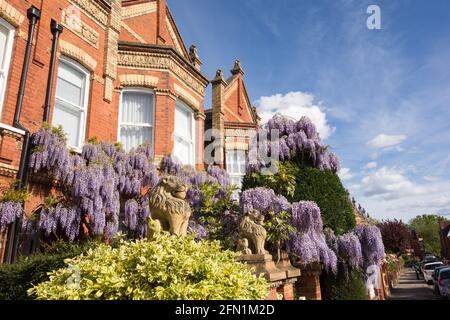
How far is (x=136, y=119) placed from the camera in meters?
11.3

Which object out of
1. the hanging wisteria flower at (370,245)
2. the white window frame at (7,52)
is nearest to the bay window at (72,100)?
the white window frame at (7,52)

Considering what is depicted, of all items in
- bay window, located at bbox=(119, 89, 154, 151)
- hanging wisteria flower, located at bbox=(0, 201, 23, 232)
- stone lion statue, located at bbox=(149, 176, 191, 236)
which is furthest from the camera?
bay window, located at bbox=(119, 89, 154, 151)

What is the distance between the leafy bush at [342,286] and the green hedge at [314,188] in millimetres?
1238

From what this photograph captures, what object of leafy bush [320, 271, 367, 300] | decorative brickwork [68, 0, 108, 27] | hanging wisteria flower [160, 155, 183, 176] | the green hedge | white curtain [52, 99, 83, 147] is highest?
decorative brickwork [68, 0, 108, 27]

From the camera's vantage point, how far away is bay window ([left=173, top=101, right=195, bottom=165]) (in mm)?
12430

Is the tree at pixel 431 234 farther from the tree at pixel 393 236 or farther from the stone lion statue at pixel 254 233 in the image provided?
the stone lion statue at pixel 254 233

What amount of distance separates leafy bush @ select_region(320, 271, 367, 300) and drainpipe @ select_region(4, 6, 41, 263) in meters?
7.88

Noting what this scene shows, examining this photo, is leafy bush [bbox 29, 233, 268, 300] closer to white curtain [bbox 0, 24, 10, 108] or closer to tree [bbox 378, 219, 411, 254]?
white curtain [bbox 0, 24, 10, 108]

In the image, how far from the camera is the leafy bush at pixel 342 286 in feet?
29.7

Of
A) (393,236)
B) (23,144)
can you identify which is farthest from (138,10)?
(393,236)

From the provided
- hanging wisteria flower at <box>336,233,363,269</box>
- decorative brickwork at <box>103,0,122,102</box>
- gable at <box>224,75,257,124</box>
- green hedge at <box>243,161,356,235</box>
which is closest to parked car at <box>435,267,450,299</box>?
green hedge at <box>243,161,356,235</box>

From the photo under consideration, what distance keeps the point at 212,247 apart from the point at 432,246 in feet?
A: 314

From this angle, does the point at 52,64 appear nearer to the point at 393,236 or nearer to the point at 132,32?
the point at 132,32
